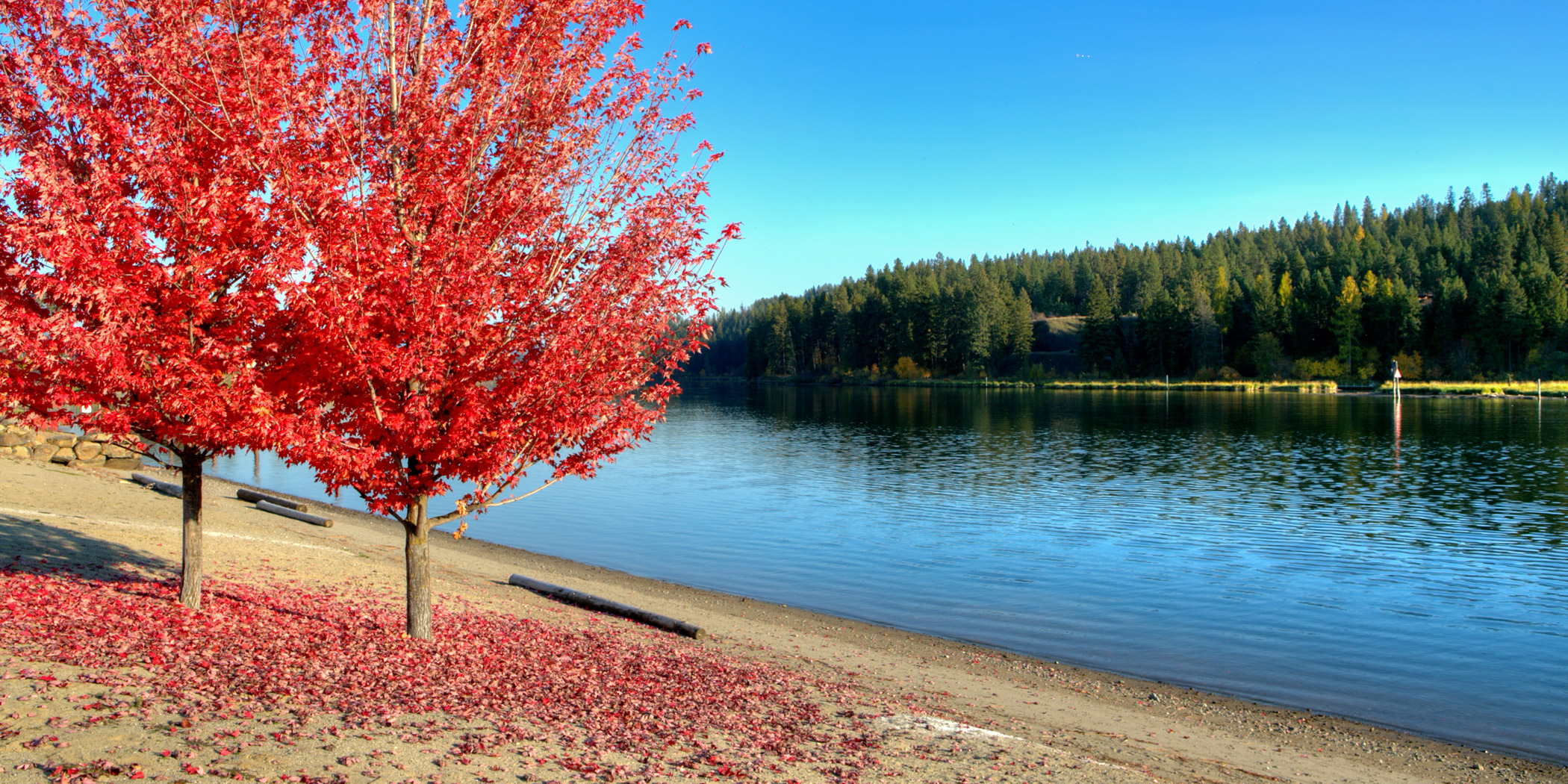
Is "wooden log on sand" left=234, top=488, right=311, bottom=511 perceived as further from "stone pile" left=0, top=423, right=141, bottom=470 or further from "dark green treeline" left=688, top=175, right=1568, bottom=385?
"dark green treeline" left=688, top=175, right=1568, bottom=385

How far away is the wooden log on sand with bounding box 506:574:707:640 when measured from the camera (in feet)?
50.5

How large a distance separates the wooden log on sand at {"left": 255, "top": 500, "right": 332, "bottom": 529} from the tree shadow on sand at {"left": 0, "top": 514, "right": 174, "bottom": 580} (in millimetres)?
7442

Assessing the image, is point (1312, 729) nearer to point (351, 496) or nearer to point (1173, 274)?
point (351, 496)

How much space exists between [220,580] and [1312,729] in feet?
52.5

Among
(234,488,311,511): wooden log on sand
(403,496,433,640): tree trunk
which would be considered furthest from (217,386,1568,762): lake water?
(403,496,433,640): tree trunk

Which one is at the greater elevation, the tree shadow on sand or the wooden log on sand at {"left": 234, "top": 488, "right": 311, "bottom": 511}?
the tree shadow on sand

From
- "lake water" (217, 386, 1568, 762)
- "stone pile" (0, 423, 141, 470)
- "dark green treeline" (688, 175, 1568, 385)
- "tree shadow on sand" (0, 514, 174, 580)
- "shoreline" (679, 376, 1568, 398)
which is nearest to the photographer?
"tree shadow on sand" (0, 514, 174, 580)

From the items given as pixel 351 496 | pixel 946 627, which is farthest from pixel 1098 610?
pixel 351 496

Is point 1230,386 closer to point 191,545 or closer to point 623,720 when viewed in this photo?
point 623,720

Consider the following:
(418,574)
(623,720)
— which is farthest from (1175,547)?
(418,574)

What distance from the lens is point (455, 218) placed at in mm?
9898

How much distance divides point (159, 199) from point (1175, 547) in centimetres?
2450

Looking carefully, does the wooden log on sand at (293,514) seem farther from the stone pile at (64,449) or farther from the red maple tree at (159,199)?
the red maple tree at (159,199)

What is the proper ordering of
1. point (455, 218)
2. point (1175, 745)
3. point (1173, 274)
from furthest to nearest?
point (1173, 274), point (1175, 745), point (455, 218)
